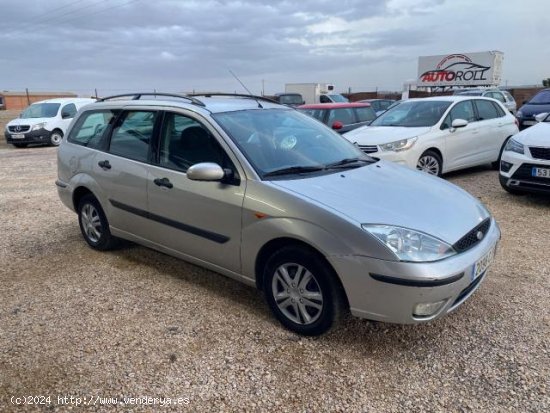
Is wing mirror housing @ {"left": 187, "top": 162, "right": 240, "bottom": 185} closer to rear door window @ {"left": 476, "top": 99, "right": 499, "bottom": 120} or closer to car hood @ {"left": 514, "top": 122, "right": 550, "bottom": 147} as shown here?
car hood @ {"left": 514, "top": 122, "right": 550, "bottom": 147}

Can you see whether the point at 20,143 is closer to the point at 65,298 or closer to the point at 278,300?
the point at 65,298

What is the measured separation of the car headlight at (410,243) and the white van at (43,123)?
15.6 meters

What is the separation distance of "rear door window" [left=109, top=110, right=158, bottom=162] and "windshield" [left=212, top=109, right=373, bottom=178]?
2.62 feet

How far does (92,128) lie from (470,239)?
3.90 m

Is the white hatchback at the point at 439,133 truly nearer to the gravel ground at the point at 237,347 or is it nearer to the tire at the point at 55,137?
the gravel ground at the point at 237,347

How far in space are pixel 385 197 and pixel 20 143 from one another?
17.0 metres

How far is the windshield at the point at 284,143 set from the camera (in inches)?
142

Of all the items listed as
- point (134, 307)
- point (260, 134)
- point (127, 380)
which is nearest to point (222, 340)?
point (127, 380)

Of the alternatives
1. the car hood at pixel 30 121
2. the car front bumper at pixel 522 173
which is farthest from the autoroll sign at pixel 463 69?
the car front bumper at pixel 522 173

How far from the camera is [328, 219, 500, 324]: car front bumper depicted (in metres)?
2.78

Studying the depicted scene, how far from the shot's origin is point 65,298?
4035mm

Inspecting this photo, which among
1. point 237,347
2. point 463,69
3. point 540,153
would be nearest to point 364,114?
point 540,153

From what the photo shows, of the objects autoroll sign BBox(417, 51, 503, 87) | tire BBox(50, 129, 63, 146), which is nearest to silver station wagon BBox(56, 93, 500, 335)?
tire BBox(50, 129, 63, 146)

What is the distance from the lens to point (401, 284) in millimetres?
2787
